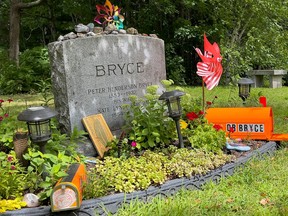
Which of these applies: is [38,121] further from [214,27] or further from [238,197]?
[214,27]

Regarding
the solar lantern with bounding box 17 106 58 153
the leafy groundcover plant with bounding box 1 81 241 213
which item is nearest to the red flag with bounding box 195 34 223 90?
the leafy groundcover plant with bounding box 1 81 241 213

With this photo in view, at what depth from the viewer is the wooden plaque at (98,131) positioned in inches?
190

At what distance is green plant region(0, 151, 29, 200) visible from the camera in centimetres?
329

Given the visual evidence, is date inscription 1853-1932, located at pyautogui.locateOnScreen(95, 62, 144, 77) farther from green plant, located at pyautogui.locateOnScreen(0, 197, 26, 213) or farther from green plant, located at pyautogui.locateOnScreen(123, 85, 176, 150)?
green plant, located at pyautogui.locateOnScreen(0, 197, 26, 213)

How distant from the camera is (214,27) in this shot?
14633mm

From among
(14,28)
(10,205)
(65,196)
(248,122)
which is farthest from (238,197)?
(14,28)

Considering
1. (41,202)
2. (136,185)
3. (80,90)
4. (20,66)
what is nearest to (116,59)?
(80,90)

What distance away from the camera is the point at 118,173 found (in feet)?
12.1

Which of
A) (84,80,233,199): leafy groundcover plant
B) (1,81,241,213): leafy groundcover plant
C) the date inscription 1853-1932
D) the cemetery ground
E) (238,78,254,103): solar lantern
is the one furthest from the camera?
(238,78,254,103): solar lantern

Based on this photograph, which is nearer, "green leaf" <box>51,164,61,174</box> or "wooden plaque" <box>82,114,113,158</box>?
"green leaf" <box>51,164,61,174</box>

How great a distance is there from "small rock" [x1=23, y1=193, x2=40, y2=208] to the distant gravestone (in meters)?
1.64

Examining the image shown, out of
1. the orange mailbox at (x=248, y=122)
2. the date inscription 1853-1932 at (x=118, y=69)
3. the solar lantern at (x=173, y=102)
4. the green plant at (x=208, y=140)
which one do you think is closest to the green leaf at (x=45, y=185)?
the solar lantern at (x=173, y=102)

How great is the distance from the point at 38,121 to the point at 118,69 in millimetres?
2220

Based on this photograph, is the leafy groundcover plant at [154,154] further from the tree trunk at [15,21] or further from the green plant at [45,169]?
the tree trunk at [15,21]
